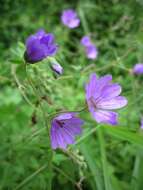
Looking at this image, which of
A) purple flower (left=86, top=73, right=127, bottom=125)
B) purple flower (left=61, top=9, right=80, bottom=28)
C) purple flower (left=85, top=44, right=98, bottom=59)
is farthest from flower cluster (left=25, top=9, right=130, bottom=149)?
purple flower (left=61, top=9, right=80, bottom=28)

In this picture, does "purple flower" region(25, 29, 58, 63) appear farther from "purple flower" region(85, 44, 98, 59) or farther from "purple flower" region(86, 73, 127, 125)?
"purple flower" region(85, 44, 98, 59)

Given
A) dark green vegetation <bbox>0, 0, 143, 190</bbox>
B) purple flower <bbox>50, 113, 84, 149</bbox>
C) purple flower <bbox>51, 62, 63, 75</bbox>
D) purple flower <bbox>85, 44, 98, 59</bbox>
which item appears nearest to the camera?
purple flower <bbox>50, 113, 84, 149</bbox>

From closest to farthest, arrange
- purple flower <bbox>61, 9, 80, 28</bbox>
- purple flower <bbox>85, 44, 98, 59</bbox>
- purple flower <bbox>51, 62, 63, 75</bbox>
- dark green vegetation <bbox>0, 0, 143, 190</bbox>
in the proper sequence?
1. purple flower <bbox>51, 62, 63, 75</bbox>
2. dark green vegetation <bbox>0, 0, 143, 190</bbox>
3. purple flower <bbox>85, 44, 98, 59</bbox>
4. purple flower <bbox>61, 9, 80, 28</bbox>

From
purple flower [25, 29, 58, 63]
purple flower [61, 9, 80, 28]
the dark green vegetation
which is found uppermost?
purple flower [25, 29, 58, 63]

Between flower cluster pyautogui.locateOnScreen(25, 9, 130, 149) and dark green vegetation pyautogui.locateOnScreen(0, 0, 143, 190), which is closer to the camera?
flower cluster pyautogui.locateOnScreen(25, 9, 130, 149)

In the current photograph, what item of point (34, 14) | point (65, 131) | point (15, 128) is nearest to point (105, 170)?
point (65, 131)

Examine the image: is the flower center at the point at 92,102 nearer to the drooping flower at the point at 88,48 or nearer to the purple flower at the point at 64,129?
the purple flower at the point at 64,129

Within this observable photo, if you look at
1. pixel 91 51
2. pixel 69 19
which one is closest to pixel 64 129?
pixel 91 51

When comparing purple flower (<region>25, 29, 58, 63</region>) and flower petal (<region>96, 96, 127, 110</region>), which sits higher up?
purple flower (<region>25, 29, 58, 63</region>)

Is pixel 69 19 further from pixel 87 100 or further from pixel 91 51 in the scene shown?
pixel 87 100

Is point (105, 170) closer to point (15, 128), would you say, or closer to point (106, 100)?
point (106, 100)
